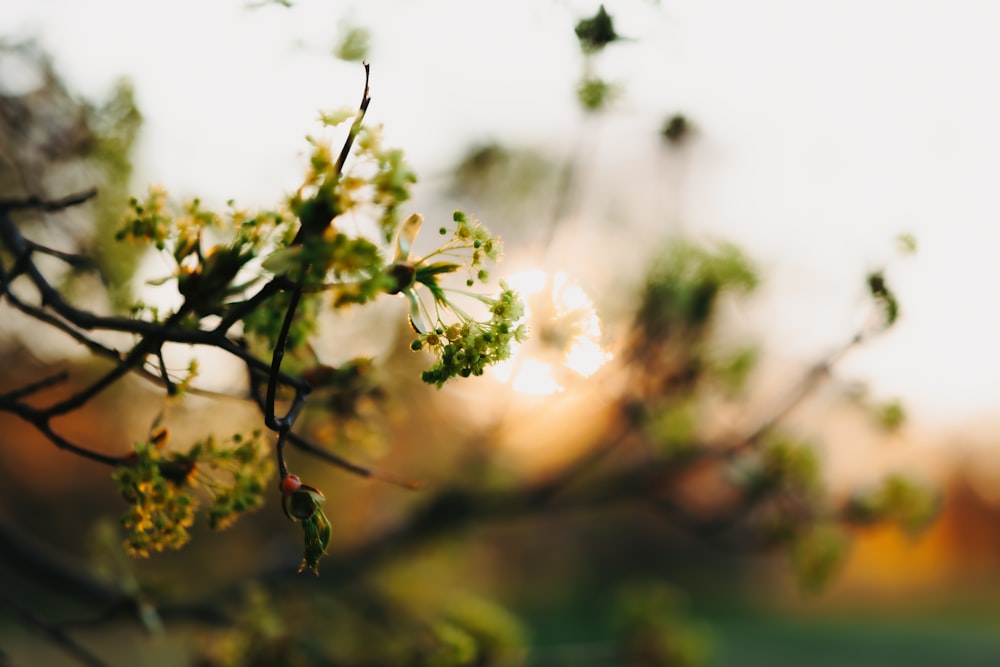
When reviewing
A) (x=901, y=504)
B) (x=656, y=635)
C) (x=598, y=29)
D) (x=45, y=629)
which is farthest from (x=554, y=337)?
(x=656, y=635)

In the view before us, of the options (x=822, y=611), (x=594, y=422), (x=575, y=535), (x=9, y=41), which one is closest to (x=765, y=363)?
(x=594, y=422)

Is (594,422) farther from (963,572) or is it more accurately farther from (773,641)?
(963,572)

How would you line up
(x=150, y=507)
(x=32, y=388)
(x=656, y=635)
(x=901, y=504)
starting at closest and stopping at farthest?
(x=150, y=507)
(x=32, y=388)
(x=901, y=504)
(x=656, y=635)

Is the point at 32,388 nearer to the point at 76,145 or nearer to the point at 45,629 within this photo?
the point at 45,629

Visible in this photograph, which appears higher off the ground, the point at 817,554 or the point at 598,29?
the point at 817,554

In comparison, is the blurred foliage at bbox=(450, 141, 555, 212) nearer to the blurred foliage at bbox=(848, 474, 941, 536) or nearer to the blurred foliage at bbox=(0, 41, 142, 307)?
the blurred foliage at bbox=(0, 41, 142, 307)

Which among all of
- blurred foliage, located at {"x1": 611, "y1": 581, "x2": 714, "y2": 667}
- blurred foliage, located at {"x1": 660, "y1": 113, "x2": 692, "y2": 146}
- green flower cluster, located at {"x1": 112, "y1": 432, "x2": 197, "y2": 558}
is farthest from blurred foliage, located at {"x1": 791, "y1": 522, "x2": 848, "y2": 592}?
green flower cluster, located at {"x1": 112, "y1": 432, "x2": 197, "y2": 558}

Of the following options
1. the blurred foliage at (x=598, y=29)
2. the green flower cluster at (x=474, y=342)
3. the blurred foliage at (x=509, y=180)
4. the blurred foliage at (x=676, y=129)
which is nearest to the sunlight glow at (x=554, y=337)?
the green flower cluster at (x=474, y=342)

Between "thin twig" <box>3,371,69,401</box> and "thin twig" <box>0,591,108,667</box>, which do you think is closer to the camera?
"thin twig" <box>3,371,69,401</box>

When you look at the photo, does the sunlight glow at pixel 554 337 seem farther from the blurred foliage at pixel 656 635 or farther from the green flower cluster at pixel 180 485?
the blurred foliage at pixel 656 635
